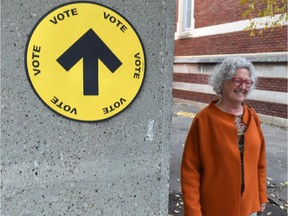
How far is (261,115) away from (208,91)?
2994 mm

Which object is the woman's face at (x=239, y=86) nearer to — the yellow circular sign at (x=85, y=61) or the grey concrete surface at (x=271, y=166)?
the yellow circular sign at (x=85, y=61)

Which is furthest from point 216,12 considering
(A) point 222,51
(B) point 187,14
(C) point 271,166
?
(C) point 271,166

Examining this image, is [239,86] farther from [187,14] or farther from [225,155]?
[187,14]

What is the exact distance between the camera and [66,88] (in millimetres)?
1448

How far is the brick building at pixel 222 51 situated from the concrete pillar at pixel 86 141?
8.99 metres

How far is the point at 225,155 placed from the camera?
7.59 ft

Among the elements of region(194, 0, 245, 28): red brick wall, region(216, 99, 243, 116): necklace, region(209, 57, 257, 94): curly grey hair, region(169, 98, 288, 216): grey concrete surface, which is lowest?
region(169, 98, 288, 216): grey concrete surface

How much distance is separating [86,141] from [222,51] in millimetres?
11690

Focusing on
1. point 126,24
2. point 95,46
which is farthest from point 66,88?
point 126,24

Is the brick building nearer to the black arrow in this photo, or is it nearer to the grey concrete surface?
the grey concrete surface

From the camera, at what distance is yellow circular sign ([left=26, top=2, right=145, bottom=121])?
1410 millimetres

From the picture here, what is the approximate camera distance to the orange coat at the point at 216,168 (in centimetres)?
232

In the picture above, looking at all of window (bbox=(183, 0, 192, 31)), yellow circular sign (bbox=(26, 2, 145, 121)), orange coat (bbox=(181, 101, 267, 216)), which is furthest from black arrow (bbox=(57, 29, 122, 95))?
window (bbox=(183, 0, 192, 31))

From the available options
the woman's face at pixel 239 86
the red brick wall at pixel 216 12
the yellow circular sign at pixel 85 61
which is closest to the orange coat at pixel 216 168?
the woman's face at pixel 239 86
